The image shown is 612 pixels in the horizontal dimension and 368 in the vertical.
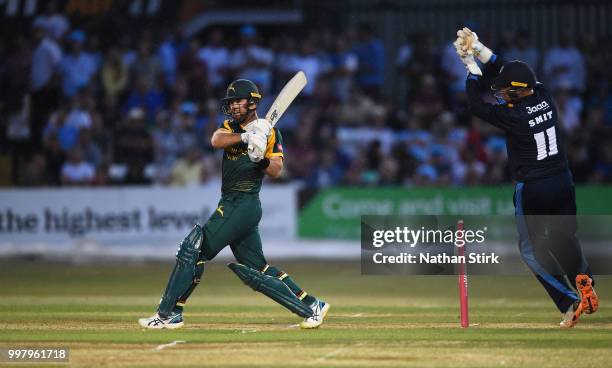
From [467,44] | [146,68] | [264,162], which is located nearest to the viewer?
[264,162]

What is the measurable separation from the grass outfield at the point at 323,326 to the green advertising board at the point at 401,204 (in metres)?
3.03

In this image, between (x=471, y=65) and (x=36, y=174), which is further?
(x=36, y=174)

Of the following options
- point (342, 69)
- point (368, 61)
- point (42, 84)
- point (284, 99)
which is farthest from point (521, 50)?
point (284, 99)

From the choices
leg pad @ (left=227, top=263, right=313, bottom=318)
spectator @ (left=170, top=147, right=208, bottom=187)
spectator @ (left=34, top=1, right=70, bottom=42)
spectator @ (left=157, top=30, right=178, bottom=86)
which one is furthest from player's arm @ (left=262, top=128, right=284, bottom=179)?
spectator @ (left=34, top=1, right=70, bottom=42)

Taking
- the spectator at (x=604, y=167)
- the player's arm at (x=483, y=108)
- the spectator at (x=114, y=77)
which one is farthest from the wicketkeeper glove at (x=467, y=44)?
the spectator at (x=114, y=77)

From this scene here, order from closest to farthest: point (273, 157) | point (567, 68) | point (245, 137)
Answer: point (245, 137) → point (273, 157) → point (567, 68)

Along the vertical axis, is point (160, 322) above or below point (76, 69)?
below

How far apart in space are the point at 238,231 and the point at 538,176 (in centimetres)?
259

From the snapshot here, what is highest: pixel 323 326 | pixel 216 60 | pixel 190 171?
pixel 216 60

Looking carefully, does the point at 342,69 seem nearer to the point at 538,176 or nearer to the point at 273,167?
the point at 538,176

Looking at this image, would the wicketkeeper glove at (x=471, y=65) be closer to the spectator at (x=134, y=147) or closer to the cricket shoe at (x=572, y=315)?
the cricket shoe at (x=572, y=315)

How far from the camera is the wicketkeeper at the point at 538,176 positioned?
9.70 m

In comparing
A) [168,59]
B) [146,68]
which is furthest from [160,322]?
[168,59]

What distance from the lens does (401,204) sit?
19062mm
